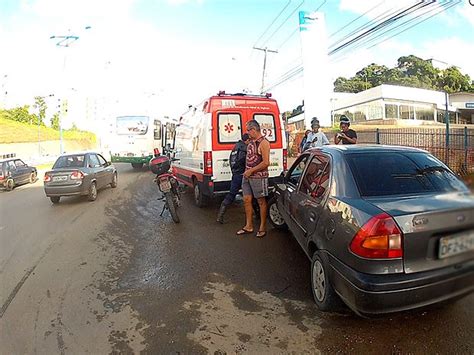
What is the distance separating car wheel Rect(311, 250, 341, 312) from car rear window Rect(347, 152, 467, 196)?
756 millimetres

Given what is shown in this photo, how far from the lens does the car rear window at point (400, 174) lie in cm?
286

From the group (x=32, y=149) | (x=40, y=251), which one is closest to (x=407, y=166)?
(x=40, y=251)

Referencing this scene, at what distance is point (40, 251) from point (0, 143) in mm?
33521

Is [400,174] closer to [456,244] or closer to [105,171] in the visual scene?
[456,244]

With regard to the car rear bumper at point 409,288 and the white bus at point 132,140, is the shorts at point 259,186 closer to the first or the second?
the car rear bumper at point 409,288

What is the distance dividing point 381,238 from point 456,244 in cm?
52

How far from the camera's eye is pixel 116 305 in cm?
358

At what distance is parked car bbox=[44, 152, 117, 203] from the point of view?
934cm

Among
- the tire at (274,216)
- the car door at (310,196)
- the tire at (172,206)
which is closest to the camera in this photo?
the car door at (310,196)

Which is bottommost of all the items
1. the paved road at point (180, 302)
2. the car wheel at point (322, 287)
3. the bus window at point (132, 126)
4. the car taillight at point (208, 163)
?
the paved road at point (180, 302)

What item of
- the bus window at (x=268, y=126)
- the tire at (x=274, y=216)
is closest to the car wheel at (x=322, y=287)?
the tire at (x=274, y=216)

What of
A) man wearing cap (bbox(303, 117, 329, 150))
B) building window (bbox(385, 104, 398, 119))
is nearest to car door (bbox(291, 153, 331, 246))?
man wearing cap (bbox(303, 117, 329, 150))

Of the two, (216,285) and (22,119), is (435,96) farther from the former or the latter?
(22,119)

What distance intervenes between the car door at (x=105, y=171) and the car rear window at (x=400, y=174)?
30.4 ft
